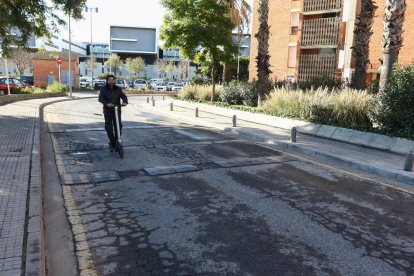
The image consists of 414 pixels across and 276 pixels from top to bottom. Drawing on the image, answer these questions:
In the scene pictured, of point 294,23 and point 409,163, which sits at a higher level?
point 294,23

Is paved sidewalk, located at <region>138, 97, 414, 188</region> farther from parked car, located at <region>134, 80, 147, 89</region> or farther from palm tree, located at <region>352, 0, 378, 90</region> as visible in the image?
parked car, located at <region>134, 80, 147, 89</region>

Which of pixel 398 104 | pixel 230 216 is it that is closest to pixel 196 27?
pixel 398 104

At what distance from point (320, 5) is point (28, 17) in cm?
2306

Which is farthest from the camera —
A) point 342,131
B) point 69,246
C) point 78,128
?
point 78,128

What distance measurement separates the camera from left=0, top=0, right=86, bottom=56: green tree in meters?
15.3

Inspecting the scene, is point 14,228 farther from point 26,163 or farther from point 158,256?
point 26,163

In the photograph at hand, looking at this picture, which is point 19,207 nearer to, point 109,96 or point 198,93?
point 109,96

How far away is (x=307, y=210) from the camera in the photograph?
559 centimetres

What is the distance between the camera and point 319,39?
1199 inches

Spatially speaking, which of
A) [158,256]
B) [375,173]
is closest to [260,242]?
[158,256]

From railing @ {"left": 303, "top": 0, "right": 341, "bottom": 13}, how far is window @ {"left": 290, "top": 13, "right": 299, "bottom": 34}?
1.22m

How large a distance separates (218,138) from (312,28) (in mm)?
22512

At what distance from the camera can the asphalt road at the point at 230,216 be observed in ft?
13.0

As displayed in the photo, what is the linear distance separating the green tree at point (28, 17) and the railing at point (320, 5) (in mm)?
21130
